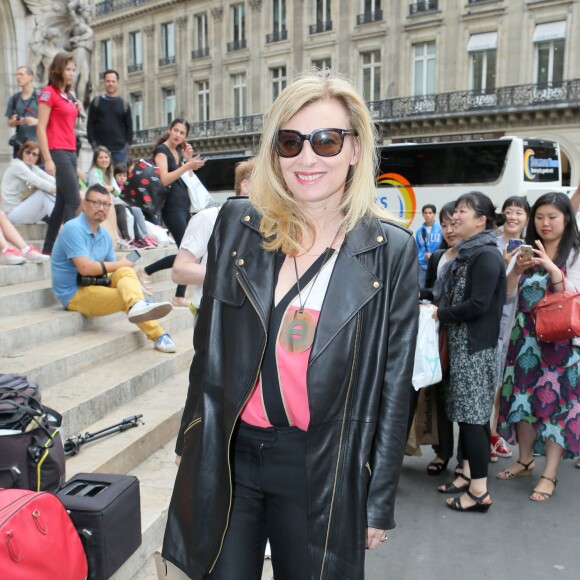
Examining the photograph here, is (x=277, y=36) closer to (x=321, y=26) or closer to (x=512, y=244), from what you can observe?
(x=321, y=26)

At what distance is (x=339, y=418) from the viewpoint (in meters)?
1.68

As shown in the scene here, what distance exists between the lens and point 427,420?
4270 mm

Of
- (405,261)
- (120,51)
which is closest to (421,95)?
(120,51)

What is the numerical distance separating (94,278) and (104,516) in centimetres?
318

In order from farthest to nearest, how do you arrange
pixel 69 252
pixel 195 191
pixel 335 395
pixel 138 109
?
pixel 138 109 → pixel 195 191 → pixel 69 252 → pixel 335 395

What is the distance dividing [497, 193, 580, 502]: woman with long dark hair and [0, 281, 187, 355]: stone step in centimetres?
356

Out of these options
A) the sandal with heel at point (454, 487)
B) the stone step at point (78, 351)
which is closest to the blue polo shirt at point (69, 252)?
the stone step at point (78, 351)

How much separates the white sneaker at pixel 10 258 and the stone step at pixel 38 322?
25 centimetres

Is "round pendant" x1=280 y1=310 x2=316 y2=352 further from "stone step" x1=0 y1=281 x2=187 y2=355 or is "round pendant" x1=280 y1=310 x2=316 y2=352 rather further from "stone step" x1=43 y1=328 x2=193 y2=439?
"stone step" x1=0 y1=281 x2=187 y2=355

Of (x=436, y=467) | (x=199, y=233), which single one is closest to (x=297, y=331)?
(x=199, y=233)

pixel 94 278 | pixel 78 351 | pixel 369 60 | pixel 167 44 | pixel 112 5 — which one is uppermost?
pixel 112 5

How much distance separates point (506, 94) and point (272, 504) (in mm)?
28892

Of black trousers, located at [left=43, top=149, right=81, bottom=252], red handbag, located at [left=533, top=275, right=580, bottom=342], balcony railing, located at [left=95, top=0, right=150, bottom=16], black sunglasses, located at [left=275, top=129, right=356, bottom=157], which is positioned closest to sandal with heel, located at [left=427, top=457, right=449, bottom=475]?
red handbag, located at [left=533, top=275, right=580, bottom=342]

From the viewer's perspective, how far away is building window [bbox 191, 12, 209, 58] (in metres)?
36.8
